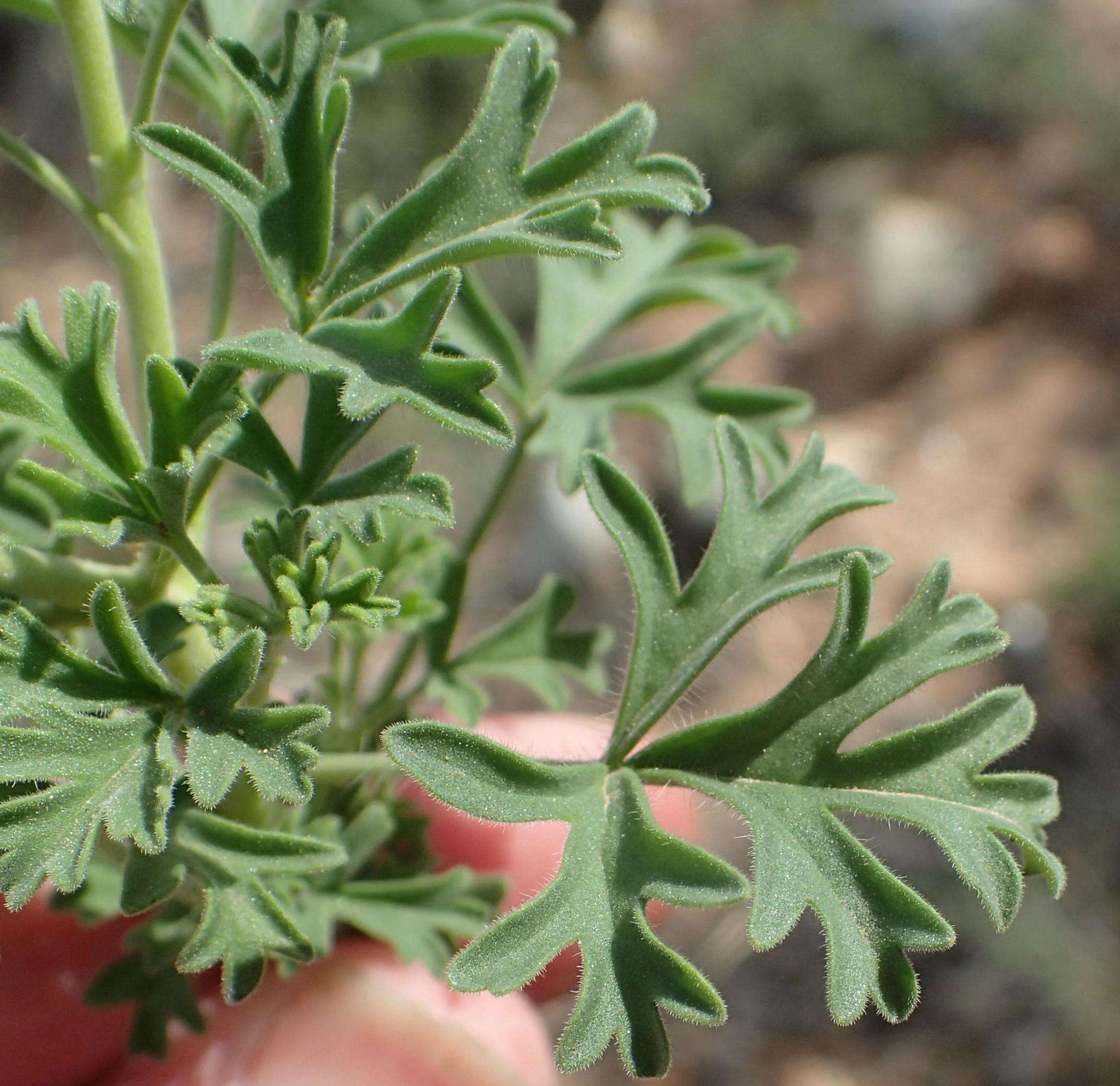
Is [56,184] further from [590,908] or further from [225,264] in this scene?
[590,908]

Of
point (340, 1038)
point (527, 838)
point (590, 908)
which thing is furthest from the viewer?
point (527, 838)

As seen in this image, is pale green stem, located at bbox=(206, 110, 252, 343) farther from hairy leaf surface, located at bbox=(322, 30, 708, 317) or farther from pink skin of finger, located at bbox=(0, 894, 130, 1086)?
pink skin of finger, located at bbox=(0, 894, 130, 1086)

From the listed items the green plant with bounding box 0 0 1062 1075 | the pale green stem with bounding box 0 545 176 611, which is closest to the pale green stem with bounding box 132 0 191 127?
the green plant with bounding box 0 0 1062 1075

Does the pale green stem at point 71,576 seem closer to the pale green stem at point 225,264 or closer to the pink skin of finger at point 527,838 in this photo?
the pale green stem at point 225,264

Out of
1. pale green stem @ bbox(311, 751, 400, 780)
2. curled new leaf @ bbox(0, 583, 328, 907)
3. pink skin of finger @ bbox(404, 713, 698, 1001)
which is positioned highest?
curled new leaf @ bbox(0, 583, 328, 907)

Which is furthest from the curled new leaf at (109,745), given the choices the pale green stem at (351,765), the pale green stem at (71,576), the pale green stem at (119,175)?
the pale green stem at (119,175)

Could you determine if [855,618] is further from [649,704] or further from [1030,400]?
[1030,400]

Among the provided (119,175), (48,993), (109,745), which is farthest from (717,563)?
(48,993)

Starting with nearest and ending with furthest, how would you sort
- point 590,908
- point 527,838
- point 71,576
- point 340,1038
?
point 590,908
point 71,576
point 340,1038
point 527,838

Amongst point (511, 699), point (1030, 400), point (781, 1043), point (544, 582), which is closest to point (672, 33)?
point (1030, 400)
